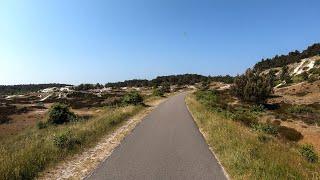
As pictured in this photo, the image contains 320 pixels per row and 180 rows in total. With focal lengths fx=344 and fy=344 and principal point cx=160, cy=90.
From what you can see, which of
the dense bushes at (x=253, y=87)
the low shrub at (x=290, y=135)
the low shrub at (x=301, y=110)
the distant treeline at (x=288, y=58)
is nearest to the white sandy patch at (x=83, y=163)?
the low shrub at (x=290, y=135)

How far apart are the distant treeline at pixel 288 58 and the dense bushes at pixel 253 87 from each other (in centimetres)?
7469

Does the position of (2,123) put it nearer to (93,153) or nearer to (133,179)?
(93,153)

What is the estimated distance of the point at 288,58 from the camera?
149 meters

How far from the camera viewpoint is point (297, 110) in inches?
2060

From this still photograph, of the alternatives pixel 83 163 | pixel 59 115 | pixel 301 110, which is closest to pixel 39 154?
pixel 83 163

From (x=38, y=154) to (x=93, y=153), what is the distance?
205 cm

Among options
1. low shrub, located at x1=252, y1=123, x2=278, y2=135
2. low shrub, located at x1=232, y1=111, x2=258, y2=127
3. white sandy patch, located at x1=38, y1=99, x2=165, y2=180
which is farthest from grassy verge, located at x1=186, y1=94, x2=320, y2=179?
low shrub, located at x1=232, y1=111, x2=258, y2=127

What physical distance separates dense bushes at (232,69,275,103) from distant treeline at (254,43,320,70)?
74.7 m

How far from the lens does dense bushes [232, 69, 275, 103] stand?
2414 inches

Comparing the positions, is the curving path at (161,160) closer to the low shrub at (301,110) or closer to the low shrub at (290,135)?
the low shrub at (290,135)

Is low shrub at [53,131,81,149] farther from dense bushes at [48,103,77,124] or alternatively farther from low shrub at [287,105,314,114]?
low shrub at [287,105,314,114]

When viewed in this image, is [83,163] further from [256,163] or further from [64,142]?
[256,163]

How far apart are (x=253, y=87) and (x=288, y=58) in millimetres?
96620

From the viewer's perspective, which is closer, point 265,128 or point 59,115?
point 265,128
